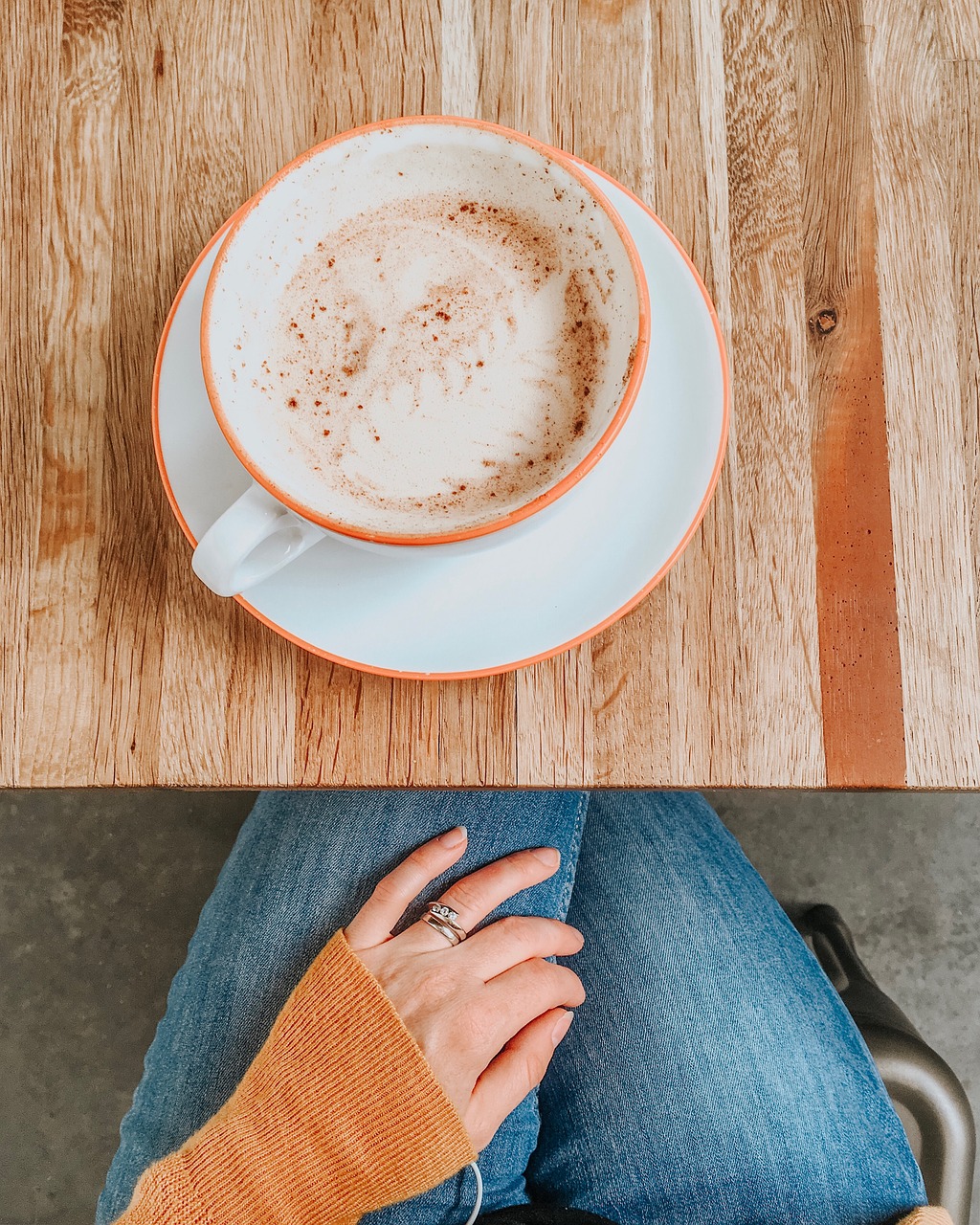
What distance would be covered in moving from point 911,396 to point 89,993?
4.27 ft

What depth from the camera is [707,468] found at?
51 cm

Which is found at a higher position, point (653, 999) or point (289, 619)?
point (289, 619)

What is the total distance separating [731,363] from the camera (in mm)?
582

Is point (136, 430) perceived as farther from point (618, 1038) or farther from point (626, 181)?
point (618, 1038)

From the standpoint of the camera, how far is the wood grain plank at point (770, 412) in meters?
0.56

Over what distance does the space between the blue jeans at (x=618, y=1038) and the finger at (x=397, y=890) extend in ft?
0.07

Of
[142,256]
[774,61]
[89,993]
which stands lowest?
[89,993]

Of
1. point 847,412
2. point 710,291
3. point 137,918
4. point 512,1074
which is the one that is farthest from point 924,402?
point 137,918

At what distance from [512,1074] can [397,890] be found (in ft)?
0.59

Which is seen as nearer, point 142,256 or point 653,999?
point 142,256

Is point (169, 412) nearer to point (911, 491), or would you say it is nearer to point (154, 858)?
point (911, 491)

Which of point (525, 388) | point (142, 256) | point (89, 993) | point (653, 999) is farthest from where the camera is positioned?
point (89, 993)

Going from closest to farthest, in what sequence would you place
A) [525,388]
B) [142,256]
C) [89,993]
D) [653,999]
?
[525,388] < [142,256] < [653,999] < [89,993]

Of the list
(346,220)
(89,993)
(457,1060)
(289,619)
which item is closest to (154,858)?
(89,993)
